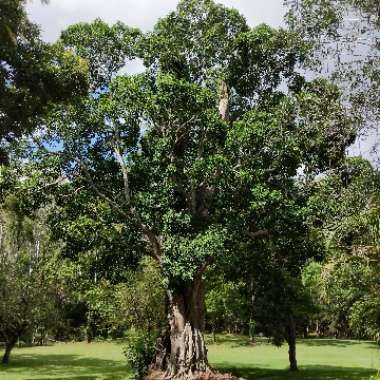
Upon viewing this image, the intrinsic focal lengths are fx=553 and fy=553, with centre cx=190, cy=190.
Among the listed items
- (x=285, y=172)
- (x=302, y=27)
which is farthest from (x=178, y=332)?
(x=302, y=27)

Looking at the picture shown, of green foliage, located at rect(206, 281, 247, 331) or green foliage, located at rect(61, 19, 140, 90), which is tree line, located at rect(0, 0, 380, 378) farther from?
green foliage, located at rect(206, 281, 247, 331)

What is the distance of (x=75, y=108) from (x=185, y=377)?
12.5 metres

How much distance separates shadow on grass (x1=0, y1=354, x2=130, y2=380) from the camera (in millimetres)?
28620

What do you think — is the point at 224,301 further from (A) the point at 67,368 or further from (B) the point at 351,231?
(B) the point at 351,231

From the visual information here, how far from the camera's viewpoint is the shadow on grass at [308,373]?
83.8ft

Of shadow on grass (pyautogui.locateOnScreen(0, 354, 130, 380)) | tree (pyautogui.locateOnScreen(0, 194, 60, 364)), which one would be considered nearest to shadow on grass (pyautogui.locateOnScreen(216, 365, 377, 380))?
shadow on grass (pyautogui.locateOnScreen(0, 354, 130, 380))

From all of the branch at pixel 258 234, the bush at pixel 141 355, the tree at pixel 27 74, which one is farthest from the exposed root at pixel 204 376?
the tree at pixel 27 74

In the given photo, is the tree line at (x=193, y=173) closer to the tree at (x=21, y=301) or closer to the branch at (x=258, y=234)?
the branch at (x=258, y=234)

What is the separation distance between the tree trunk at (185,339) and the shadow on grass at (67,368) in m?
4.29

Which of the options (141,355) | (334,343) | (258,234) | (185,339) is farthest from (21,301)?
(334,343)

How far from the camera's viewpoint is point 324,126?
18.9m

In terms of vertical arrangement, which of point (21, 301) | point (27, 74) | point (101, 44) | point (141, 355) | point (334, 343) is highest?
point (101, 44)

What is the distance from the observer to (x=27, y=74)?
51.5ft

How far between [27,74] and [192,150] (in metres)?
12.0
